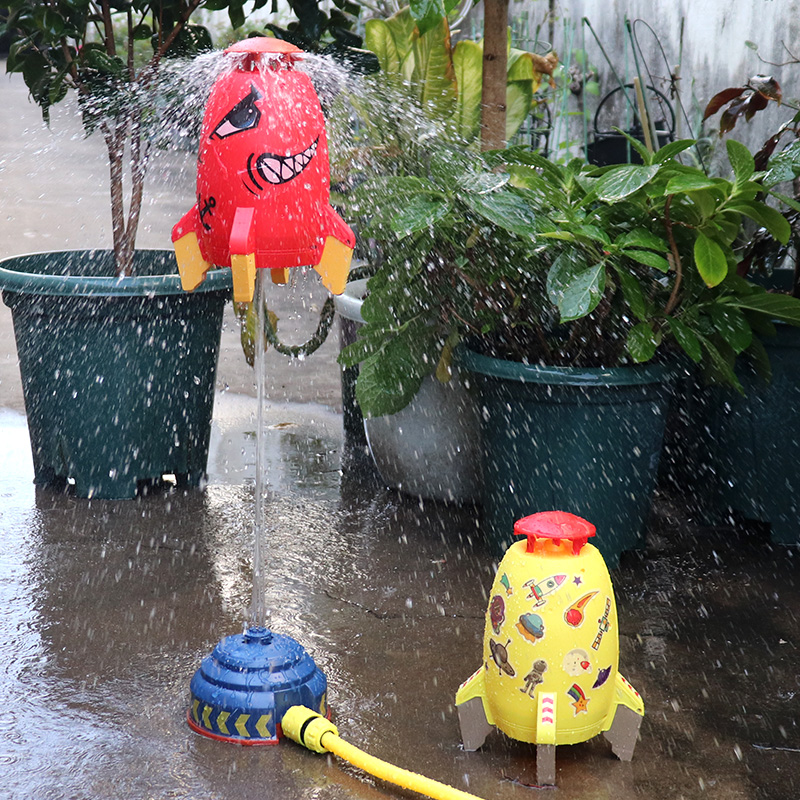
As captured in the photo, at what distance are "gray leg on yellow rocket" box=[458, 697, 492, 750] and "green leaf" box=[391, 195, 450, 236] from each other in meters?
1.17

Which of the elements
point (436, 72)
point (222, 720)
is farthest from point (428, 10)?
point (222, 720)

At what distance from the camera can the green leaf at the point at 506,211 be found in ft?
8.98

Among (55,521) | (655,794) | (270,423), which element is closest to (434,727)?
(655,794)

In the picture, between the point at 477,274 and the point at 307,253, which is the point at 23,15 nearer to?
the point at 477,274

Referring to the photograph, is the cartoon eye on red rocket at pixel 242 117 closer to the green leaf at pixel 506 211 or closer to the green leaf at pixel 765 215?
the green leaf at pixel 506 211

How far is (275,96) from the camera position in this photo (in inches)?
79.8

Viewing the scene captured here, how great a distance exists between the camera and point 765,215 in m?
2.70

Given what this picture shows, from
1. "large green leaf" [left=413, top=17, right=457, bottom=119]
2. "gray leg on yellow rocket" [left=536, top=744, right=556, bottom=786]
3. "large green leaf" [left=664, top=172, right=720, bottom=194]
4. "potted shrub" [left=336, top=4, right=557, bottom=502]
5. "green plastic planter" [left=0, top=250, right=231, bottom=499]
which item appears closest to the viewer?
"gray leg on yellow rocket" [left=536, top=744, right=556, bottom=786]

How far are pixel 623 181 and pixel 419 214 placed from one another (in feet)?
1.70

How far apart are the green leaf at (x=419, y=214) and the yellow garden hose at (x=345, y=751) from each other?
1.21 metres

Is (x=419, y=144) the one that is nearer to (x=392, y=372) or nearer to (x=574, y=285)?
(x=392, y=372)

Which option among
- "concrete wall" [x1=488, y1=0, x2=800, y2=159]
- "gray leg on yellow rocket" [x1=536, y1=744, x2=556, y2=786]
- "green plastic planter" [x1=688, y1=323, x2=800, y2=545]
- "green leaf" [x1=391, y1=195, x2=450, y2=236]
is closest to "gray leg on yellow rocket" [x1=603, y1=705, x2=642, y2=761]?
"gray leg on yellow rocket" [x1=536, y1=744, x2=556, y2=786]

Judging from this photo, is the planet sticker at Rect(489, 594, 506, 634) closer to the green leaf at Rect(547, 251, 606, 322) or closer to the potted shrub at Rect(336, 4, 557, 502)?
the green leaf at Rect(547, 251, 606, 322)

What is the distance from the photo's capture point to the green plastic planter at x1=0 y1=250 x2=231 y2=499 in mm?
3328
